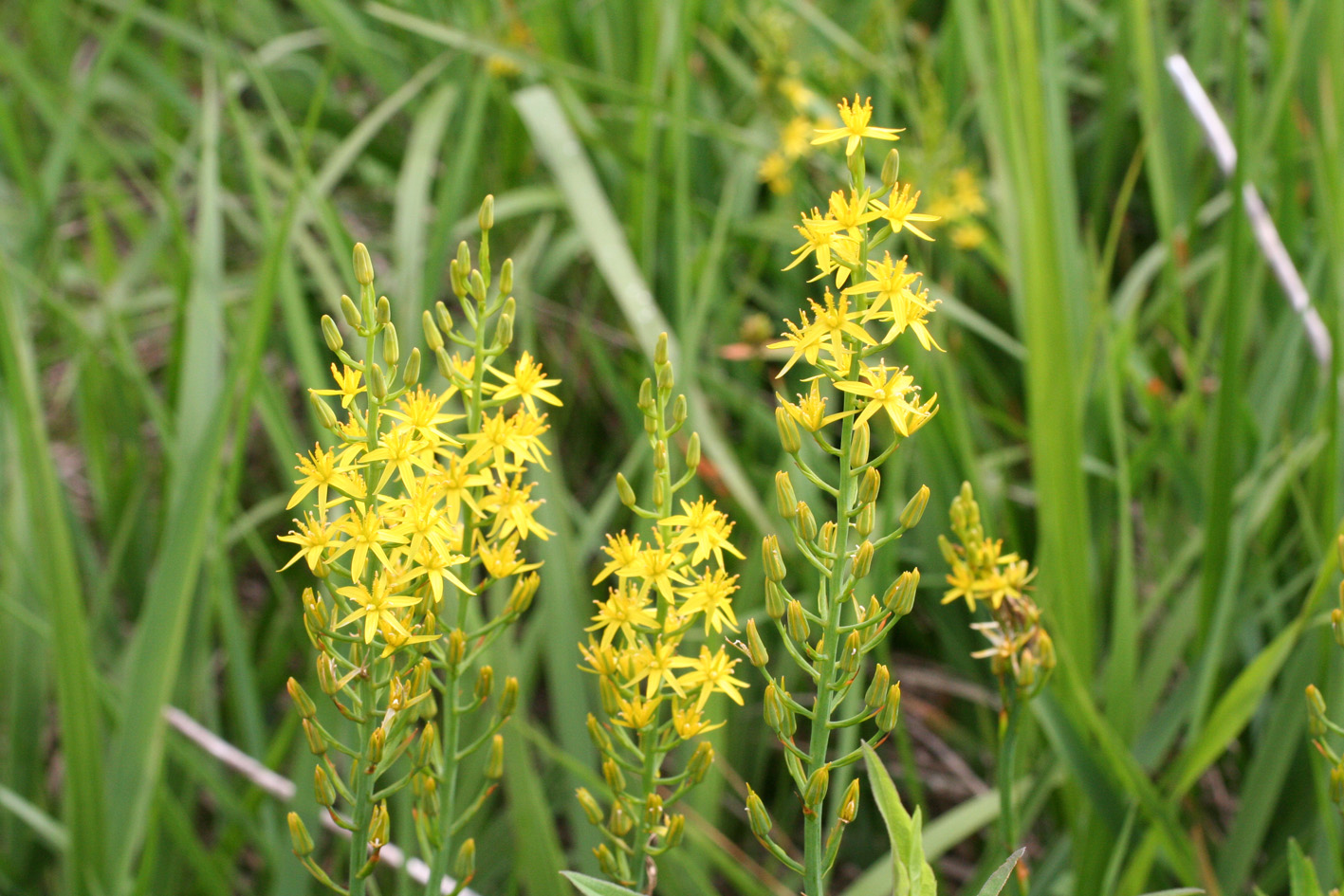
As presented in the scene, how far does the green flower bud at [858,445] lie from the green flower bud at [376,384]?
48 cm

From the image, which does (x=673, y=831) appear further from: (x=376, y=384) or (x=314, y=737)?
(x=376, y=384)

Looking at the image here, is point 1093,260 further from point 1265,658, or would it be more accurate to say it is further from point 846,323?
point 846,323

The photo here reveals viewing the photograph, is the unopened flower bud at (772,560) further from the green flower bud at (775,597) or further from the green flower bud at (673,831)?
the green flower bud at (673,831)

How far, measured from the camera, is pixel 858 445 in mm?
1123

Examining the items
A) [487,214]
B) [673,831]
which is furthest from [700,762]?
[487,214]

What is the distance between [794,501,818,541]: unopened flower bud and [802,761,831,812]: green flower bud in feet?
0.80

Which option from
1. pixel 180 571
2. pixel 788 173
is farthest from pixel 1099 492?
pixel 180 571

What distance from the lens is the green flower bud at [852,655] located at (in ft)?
3.74

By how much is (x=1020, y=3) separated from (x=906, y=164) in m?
1.18

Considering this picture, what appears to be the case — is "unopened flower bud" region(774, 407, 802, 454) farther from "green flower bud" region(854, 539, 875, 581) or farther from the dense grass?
the dense grass

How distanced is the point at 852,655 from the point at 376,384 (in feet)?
1.87

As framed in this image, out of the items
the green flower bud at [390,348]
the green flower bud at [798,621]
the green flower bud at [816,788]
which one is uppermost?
the green flower bud at [390,348]

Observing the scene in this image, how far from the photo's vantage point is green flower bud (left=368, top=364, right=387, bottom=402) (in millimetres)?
1074

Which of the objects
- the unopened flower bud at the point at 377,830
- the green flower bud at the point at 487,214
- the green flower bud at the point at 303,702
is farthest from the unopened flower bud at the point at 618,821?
the green flower bud at the point at 487,214
